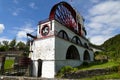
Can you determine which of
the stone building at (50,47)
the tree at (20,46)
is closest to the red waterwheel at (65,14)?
the stone building at (50,47)

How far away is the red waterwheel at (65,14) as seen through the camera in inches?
1044

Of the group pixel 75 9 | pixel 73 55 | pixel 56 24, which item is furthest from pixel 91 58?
pixel 56 24

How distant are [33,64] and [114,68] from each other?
11.5 meters

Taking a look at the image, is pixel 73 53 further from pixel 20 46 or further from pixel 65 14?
pixel 20 46

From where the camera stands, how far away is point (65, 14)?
31.2 meters

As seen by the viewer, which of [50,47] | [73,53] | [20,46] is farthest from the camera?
[20,46]

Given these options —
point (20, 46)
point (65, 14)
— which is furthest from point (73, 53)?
point (20, 46)

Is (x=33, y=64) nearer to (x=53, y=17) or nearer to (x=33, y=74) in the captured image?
(x=33, y=74)

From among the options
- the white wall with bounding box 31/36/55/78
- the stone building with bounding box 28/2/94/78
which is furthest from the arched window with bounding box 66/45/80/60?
the white wall with bounding box 31/36/55/78

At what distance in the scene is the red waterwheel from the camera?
26525 mm

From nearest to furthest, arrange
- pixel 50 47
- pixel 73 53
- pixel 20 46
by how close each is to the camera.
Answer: pixel 50 47 → pixel 73 53 → pixel 20 46

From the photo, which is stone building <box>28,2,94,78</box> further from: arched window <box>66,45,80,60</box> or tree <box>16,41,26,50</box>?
tree <box>16,41,26,50</box>

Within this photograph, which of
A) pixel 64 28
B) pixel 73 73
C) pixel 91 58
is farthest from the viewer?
pixel 91 58

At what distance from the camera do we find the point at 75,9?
3397 cm
